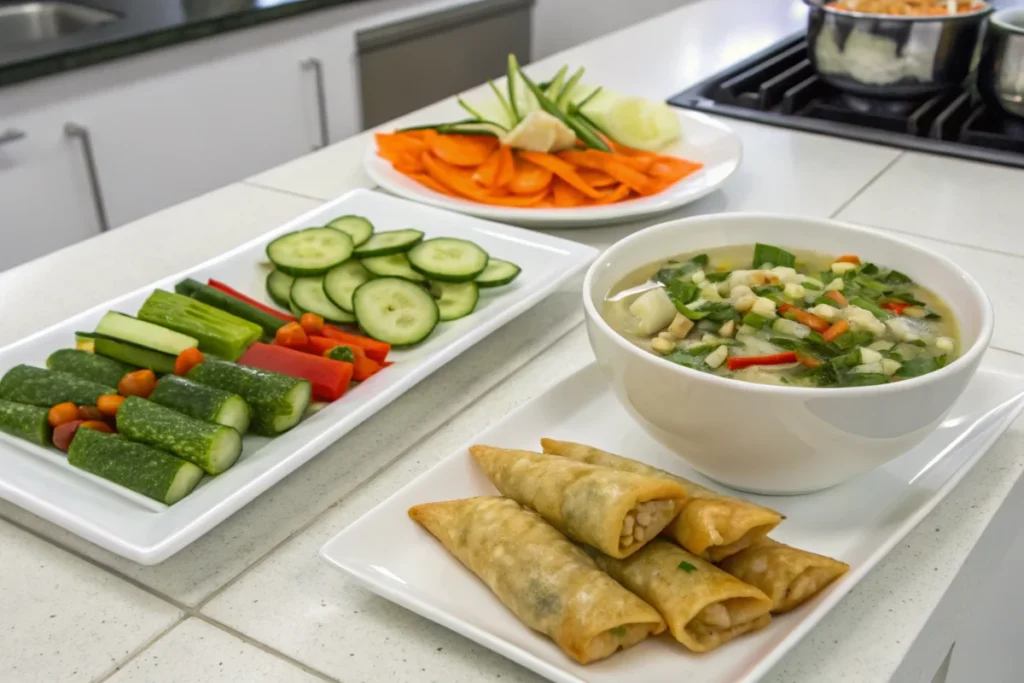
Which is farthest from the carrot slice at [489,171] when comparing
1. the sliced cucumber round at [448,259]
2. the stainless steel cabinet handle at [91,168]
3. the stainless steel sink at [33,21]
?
the stainless steel sink at [33,21]

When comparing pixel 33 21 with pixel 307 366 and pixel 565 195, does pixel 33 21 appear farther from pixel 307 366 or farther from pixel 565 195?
pixel 307 366

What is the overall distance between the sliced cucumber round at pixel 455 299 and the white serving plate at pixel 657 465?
20cm

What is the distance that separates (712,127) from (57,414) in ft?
3.54

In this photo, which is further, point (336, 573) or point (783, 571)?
point (336, 573)

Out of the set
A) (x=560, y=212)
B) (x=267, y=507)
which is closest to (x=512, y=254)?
(x=560, y=212)

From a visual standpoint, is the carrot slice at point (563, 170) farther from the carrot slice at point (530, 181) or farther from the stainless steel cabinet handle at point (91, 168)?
the stainless steel cabinet handle at point (91, 168)

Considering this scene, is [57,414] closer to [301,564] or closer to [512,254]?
[301,564]

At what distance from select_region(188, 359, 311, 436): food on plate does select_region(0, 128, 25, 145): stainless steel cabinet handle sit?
1.43 meters

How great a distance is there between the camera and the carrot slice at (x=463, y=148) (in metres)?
1.44

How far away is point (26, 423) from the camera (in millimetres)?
848

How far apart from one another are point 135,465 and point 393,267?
44 centimetres

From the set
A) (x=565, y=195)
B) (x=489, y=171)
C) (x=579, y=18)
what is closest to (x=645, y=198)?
(x=565, y=195)

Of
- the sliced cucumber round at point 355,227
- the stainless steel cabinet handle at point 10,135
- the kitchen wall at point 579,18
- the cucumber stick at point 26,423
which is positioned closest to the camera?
the cucumber stick at point 26,423

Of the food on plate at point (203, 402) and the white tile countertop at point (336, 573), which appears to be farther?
the food on plate at point (203, 402)
